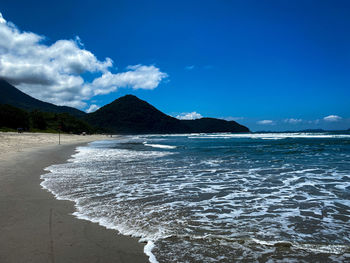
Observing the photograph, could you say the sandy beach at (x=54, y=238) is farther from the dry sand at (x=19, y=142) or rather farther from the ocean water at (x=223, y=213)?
the dry sand at (x=19, y=142)

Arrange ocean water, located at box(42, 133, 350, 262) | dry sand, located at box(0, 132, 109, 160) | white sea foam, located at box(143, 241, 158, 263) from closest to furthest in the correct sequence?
white sea foam, located at box(143, 241, 158, 263)
ocean water, located at box(42, 133, 350, 262)
dry sand, located at box(0, 132, 109, 160)

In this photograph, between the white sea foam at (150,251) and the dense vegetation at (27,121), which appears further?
the dense vegetation at (27,121)

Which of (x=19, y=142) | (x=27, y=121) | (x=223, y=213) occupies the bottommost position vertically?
(x=223, y=213)

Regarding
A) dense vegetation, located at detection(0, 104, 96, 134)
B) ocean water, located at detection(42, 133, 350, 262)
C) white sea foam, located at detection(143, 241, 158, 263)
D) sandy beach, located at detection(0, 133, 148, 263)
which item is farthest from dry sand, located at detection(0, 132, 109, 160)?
dense vegetation, located at detection(0, 104, 96, 134)

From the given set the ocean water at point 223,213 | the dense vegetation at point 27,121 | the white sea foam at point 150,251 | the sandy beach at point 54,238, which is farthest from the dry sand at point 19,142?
the dense vegetation at point 27,121

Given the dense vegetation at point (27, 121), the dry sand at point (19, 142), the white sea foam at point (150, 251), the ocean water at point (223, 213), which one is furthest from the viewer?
the dense vegetation at point (27, 121)

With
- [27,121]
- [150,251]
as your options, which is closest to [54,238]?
[150,251]

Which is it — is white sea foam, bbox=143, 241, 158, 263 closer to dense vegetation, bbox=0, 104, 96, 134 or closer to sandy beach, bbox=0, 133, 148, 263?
sandy beach, bbox=0, 133, 148, 263

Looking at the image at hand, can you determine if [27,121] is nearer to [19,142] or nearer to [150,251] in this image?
[19,142]

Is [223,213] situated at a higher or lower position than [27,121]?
lower

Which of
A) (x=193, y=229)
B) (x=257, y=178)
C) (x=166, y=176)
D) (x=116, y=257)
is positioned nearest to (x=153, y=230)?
(x=193, y=229)

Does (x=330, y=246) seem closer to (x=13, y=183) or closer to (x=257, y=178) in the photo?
(x=257, y=178)

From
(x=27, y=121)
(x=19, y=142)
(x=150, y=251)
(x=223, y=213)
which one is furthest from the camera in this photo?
(x=27, y=121)

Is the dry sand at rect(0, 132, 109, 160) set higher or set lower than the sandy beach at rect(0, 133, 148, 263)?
higher
